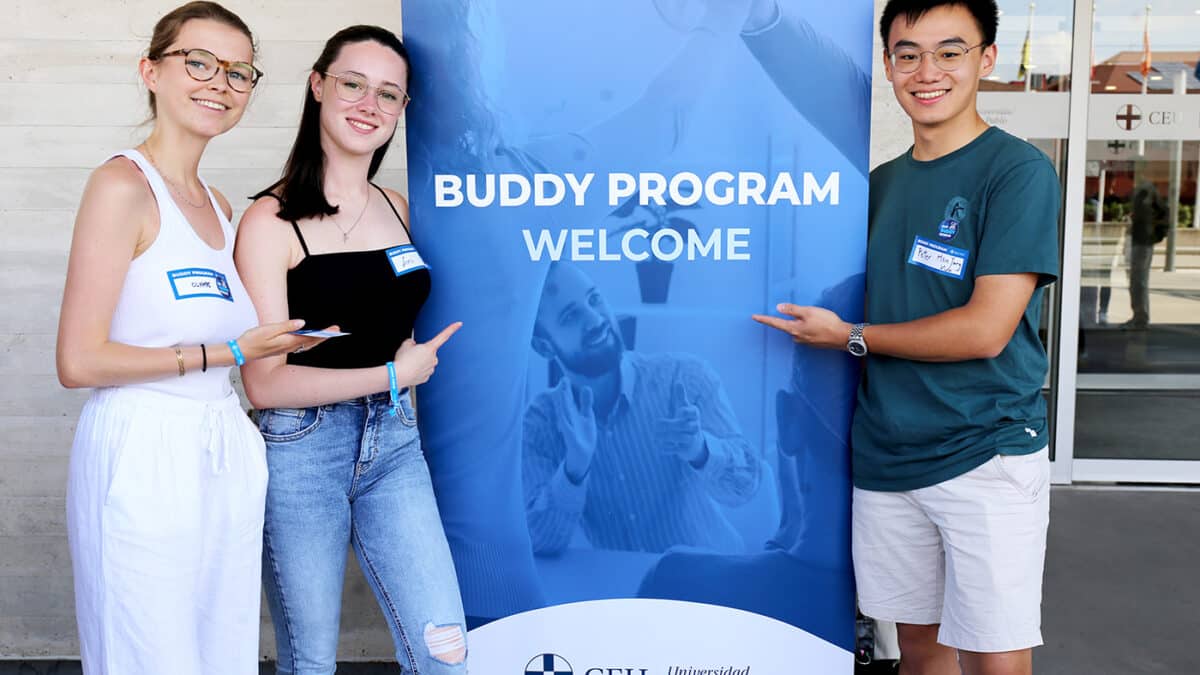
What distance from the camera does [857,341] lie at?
189 cm

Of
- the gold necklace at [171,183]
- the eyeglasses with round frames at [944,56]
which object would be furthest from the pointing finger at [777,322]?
the gold necklace at [171,183]

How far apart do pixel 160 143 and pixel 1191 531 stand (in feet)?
14.4

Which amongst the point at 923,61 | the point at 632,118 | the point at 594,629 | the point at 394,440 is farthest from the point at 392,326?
the point at 923,61

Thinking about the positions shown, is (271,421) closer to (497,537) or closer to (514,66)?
(497,537)

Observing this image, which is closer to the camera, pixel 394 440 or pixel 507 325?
pixel 394 440

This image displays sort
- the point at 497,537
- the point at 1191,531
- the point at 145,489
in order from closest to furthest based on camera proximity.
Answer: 1. the point at 145,489
2. the point at 497,537
3. the point at 1191,531

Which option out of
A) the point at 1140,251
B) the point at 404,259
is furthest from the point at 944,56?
the point at 1140,251

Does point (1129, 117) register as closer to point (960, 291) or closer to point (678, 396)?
point (960, 291)

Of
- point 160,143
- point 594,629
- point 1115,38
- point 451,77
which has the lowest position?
point 594,629

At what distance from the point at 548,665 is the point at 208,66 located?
134 cm

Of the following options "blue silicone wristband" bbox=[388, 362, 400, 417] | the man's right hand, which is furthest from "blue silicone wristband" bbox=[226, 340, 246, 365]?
the man's right hand

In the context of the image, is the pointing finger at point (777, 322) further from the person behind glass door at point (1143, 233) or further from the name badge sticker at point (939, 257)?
the person behind glass door at point (1143, 233)

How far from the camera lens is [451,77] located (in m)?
1.92

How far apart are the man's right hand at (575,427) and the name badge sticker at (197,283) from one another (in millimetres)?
676
